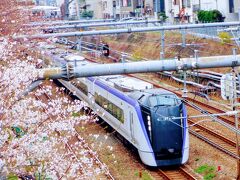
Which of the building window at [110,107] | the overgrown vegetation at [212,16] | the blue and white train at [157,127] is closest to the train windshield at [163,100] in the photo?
the blue and white train at [157,127]

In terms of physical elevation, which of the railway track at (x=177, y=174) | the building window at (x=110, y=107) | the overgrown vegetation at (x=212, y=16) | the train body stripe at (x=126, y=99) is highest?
the overgrown vegetation at (x=212, y=16)

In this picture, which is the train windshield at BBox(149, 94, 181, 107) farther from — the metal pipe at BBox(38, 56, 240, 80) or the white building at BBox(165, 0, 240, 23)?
the white building at BBox(165, 0, 240, 23)

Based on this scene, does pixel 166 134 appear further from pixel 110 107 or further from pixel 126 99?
pixel 110 107

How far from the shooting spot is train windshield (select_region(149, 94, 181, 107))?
16.2 metres

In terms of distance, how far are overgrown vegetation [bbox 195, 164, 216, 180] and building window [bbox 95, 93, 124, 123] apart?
347cm

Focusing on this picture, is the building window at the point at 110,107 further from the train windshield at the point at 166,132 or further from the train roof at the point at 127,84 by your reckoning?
the train windshield at the point at 166,132

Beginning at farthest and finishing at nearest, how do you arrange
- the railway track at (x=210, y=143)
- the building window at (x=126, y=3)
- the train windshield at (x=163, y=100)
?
1. the building window at (x=126, y=3)
2. the train windshield at (x=163, y=100)
3. the railway track at (x=210, y=143)

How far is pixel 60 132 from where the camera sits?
10812 millimetres

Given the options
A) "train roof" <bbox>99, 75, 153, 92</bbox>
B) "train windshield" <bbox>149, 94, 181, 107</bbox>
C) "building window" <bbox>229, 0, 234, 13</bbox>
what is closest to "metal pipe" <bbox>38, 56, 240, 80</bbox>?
"train windshield" <bbox>149, 94, 181, 107</bbox>

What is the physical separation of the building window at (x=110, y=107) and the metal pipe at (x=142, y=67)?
13.4ft

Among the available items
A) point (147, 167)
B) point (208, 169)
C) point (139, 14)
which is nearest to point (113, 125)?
point (147, 167)

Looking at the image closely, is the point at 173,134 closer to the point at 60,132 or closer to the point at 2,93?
the point at 60,132

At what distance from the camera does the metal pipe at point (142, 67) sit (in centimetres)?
1430

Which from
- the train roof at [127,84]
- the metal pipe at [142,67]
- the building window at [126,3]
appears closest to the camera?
the metal pipe at [142,67]
